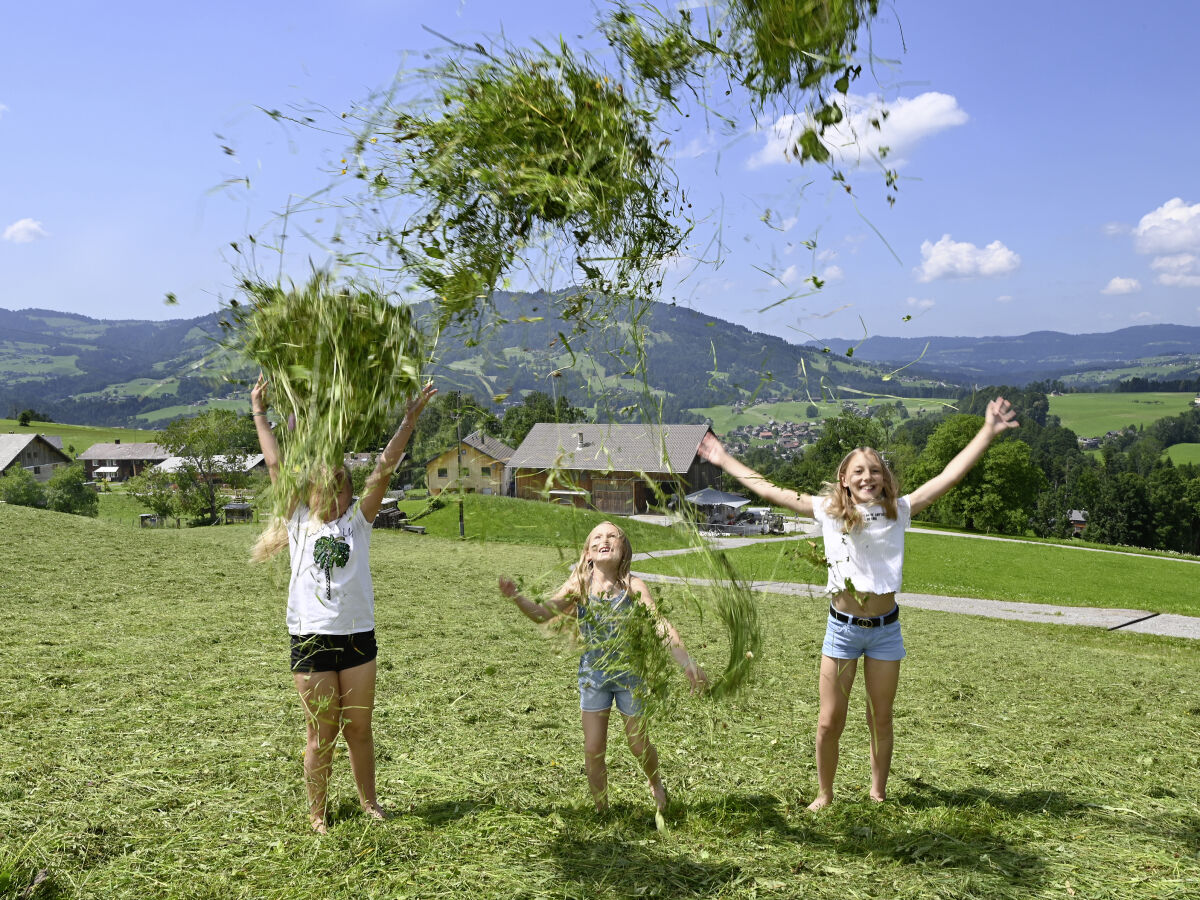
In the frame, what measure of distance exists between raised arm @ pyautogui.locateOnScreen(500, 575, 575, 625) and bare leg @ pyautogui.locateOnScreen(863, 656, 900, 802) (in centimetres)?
142

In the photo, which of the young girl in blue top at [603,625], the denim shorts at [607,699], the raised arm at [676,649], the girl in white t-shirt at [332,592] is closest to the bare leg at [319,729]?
the girl in white t-shirt at [332,592]

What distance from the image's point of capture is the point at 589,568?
139 inches

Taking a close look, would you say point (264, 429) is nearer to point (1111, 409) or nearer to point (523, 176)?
point (523, 176)

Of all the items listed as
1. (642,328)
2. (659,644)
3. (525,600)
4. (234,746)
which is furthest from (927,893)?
(234,746)

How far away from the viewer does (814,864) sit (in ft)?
10.8

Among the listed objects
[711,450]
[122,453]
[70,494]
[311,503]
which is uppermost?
[711,450]

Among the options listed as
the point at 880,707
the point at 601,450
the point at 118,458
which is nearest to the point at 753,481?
the point at 601,450

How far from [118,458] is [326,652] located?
97.2 meters

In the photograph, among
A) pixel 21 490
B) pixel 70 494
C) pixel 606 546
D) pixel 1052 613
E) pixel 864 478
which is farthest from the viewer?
pixel 70 494

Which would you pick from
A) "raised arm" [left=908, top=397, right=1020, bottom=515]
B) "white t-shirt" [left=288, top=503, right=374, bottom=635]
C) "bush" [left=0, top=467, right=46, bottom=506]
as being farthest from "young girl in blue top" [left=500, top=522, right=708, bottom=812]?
"bush" [left=0, top=467, right=46, bottom=506]

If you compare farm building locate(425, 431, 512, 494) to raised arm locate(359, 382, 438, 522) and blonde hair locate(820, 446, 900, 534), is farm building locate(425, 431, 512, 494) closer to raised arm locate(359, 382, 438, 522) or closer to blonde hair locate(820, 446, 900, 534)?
raised arm locate(359, 382, 438, 522)

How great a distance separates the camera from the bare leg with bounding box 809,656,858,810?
3609 millimetres

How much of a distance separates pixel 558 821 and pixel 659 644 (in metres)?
1.18

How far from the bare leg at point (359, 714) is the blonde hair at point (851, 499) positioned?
7.18ft
